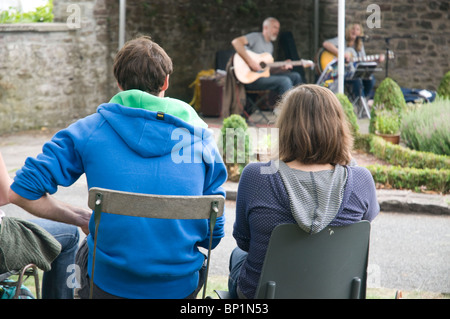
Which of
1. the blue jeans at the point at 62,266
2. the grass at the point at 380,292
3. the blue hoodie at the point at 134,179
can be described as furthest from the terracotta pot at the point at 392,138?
the blue hoodie at the point at 134,179

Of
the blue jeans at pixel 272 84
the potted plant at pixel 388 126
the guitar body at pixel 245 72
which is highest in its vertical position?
the guitar body at pixel 245 72

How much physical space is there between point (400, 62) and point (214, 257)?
32.3ft

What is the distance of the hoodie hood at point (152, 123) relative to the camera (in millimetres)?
2518

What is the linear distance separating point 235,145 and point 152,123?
449 cm

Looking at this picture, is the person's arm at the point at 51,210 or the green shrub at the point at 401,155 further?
the green shrub at the point at 401,155

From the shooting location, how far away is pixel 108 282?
2.54m

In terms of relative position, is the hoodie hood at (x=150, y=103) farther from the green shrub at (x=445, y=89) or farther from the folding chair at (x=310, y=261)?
the green shrub at (x=445, y=89)

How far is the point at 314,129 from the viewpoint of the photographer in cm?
251

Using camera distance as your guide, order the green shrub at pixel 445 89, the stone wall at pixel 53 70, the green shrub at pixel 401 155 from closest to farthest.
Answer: the green shrub at pixel 401 155, the stone wall at pixel 53 70, the green shrub at pixel 445 89

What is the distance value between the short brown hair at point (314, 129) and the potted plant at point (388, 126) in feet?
19.7

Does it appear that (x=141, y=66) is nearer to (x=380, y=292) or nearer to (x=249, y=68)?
(x=380, y=292)

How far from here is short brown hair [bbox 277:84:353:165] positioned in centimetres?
249

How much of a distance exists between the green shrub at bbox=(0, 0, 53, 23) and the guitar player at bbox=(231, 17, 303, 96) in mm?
2991
